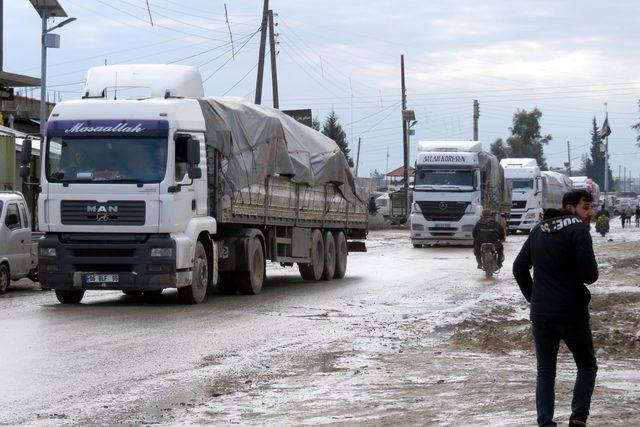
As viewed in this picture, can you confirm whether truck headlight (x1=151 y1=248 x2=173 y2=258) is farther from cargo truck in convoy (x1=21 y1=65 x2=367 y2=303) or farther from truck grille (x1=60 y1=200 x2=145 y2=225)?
truck grille (x1=60 y1=200 x2=145 y2=225)

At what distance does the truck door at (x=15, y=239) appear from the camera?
22.3 m

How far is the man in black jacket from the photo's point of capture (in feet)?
26.4

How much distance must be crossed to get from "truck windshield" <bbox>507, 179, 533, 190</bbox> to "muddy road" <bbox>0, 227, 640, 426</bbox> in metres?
40.3

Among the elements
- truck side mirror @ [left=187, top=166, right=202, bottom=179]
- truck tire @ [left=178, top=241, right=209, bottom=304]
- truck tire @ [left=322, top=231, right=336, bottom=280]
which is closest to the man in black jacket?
truck side mirror @ [left=187, top=166, right=202, bottom=179]

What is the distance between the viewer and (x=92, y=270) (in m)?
18.8

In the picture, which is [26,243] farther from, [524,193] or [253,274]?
A: [524,193]

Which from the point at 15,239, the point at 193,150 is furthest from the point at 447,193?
the point at 193,150

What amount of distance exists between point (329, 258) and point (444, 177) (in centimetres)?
1746

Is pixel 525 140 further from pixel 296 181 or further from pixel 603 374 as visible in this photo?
pixel 603 374

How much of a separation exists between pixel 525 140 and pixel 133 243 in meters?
139

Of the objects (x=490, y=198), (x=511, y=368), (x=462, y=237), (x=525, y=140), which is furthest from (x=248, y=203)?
(x=525, y=140)

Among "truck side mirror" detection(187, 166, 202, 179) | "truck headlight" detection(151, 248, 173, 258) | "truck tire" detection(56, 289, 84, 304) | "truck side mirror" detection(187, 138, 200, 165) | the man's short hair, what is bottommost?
"truck tire" detection(56, 289, 84, 304)

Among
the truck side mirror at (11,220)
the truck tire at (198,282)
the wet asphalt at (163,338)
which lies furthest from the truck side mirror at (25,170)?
the truck side mirror at (11,220)

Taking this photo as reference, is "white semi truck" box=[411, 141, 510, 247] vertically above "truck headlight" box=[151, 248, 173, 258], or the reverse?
"white semi truck" box=[411, 141, 510, 247]
